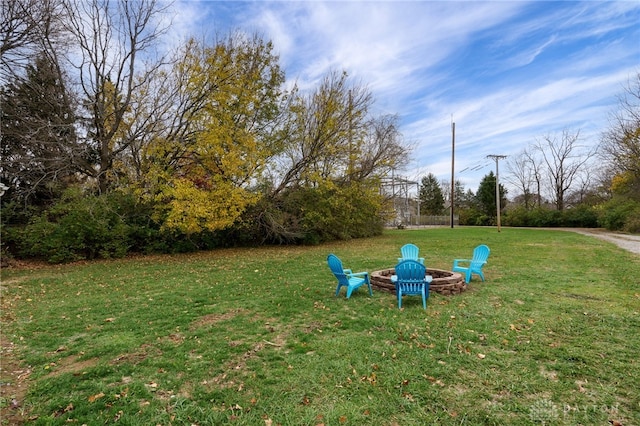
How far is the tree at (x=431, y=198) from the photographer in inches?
1800

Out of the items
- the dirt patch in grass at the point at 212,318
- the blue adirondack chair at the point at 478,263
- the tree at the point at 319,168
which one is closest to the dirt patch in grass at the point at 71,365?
the dirt patch in grass at the point at 212,318

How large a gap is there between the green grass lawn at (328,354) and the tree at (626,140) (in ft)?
58.2

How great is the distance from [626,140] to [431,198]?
2688cm

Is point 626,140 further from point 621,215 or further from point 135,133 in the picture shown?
point 135,133

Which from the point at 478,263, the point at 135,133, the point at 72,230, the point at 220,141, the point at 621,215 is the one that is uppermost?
the point at 135,133

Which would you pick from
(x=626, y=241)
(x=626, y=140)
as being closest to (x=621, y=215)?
(x=626, y=140)

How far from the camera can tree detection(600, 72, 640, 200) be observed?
1848 cm

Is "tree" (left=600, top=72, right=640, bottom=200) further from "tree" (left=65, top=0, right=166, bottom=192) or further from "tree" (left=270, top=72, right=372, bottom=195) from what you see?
"tree" (left=65, top=0, right=166, bottom=192)

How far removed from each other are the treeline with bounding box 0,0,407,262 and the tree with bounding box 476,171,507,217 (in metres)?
30.8

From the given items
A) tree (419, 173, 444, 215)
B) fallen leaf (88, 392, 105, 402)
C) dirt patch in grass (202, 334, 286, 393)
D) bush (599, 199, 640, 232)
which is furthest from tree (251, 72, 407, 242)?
tree (419, 173, 444, 215)

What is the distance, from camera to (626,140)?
64.4ft

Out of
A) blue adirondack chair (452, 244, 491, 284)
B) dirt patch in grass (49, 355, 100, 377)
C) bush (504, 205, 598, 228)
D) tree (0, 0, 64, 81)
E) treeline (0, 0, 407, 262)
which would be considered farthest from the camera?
bush (504, 205, 598, 228)

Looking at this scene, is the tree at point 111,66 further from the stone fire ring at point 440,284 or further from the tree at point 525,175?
the tree at point 525,175

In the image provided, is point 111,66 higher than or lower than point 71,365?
higher
